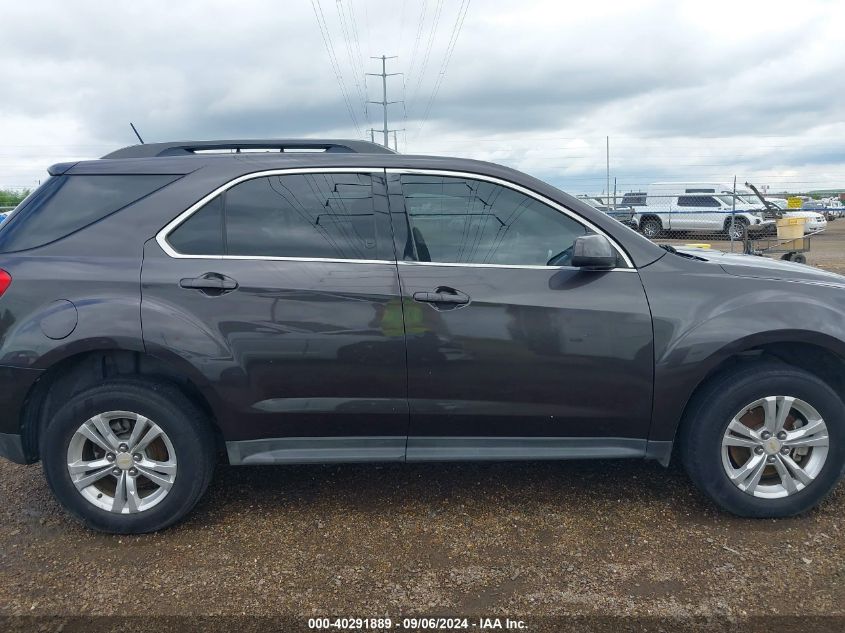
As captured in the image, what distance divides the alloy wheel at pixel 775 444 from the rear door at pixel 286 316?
1.62m

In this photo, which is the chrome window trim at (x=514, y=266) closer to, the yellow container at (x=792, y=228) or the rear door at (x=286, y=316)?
the rear door at (x=286, y=316)

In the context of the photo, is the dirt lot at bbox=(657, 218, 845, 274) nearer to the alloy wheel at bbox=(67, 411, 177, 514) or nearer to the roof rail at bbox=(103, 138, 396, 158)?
the roof rail at bbox=(103, 138, 396, 158)

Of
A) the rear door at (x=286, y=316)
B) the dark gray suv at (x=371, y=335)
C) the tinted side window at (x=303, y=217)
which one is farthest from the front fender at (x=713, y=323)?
the tinted side window at (x=303, y=217)

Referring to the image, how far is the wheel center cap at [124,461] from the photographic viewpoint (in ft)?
10.7

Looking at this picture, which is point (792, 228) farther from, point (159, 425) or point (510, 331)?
point (159, 425)

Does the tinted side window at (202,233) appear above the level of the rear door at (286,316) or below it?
above

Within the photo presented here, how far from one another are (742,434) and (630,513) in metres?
0.68

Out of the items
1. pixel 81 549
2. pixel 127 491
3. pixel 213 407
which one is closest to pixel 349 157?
pixel 213 407

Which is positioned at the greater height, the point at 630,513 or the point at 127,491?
the point at 127,491

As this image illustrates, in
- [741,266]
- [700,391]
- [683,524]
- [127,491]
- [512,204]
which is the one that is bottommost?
[683,524]

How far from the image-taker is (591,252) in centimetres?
321

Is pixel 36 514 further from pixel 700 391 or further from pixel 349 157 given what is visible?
pixel 700 391

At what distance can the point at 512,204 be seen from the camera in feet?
11.2

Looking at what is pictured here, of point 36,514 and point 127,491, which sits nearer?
point 127,491
